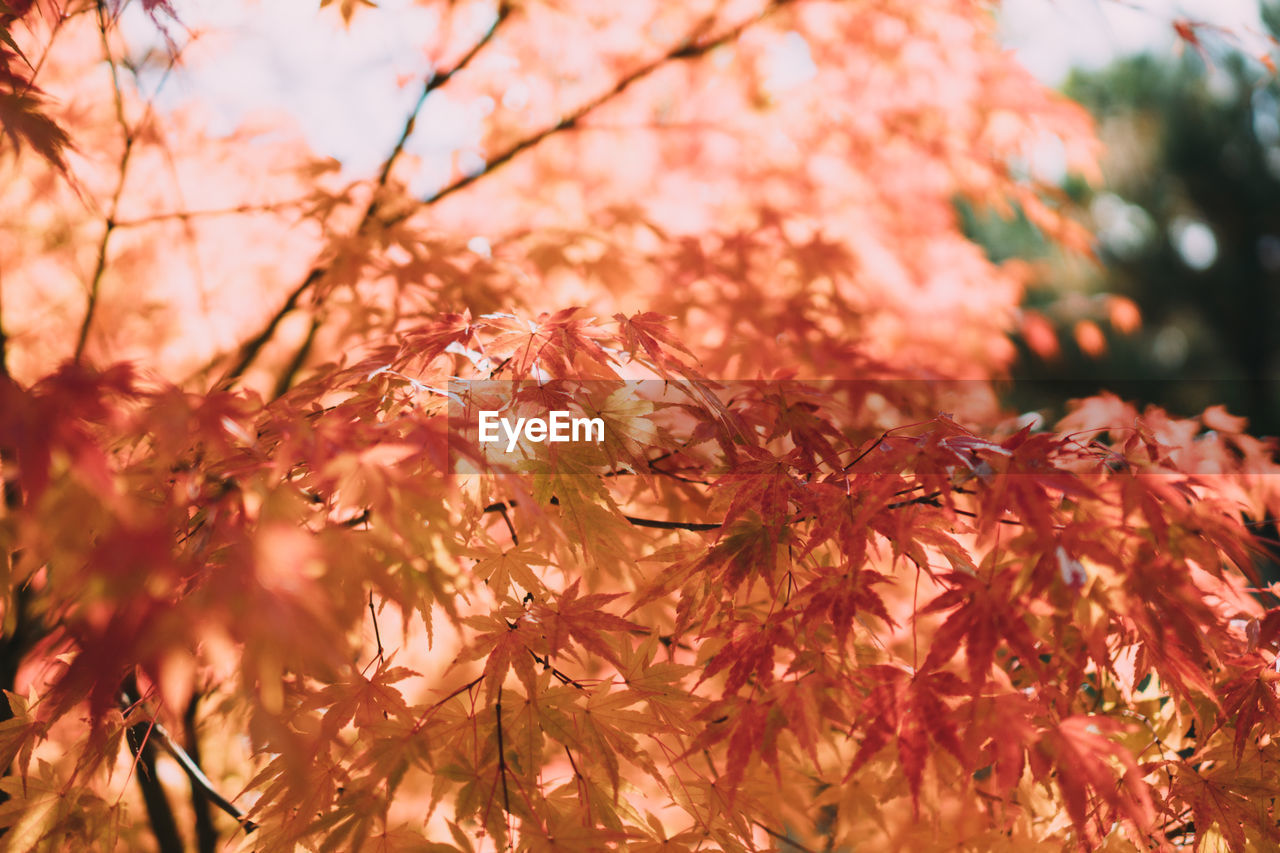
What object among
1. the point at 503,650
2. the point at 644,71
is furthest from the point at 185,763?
the point at 644,71

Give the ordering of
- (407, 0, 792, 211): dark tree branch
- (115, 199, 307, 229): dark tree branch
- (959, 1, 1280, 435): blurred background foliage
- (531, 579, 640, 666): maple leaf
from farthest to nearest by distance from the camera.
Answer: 1. (959, 1, 1280, 435): blurred background foliage
2. (407, 0, 792, 211): dark tree branch
3. (115, 199, 307, 229): dark tree branch
4. (531, 579, 640, 666): maple leaf

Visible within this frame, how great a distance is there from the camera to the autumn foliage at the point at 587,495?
87 cm

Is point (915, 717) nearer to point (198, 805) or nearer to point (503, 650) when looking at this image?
point (503, 650)

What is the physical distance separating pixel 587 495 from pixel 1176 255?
35.4 feet

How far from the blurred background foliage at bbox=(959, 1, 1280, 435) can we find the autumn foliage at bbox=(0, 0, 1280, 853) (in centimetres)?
723

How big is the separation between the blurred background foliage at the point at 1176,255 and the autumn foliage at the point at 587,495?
285 inches

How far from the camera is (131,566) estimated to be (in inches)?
28.1

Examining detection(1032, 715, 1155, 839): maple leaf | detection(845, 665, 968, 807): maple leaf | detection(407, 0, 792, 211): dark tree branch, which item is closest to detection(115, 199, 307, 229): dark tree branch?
detection(407, 0, 792, 211): dark tree branch

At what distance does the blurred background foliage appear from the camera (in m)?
8.61

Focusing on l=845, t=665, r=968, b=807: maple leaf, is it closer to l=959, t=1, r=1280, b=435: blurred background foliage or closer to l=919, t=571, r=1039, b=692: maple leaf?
l=919, t=571, r=1039, b=692: maple leaf

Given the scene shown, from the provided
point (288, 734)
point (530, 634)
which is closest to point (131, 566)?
point (288, 734)

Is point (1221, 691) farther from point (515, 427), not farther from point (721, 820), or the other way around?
point (515, 427)

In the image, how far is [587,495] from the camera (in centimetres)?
109

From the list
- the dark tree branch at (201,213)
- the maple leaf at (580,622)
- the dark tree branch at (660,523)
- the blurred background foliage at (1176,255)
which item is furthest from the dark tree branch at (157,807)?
the blurred background foliage at (1176,255)
